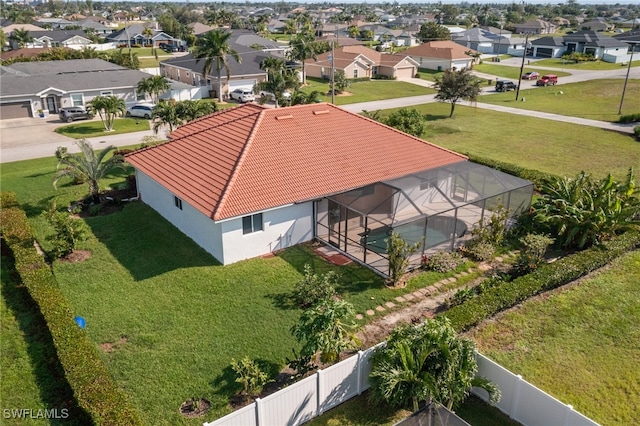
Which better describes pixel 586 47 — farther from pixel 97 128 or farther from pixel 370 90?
pixel 97 128

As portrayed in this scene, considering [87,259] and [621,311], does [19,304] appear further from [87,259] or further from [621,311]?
[621,311]

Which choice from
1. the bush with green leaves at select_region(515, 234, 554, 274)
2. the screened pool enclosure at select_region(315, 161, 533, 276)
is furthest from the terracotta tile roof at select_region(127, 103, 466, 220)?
the bush with green leaves at select_region(515, 234, 554, 274)

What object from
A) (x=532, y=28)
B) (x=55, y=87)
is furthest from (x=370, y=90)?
(x=532, y=28)

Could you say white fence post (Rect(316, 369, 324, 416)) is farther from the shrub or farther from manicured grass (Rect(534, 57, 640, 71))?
manicured grass (Rect(534, 57, 640, 71))

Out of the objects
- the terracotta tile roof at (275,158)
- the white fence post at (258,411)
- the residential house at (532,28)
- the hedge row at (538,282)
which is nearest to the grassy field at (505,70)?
the terracotta tile roof at (275,158)

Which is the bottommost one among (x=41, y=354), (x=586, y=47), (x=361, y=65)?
(x=41, y=354)

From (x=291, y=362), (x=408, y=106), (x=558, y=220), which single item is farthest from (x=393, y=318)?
(x=408, y=106)
